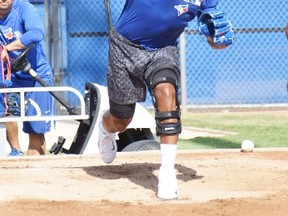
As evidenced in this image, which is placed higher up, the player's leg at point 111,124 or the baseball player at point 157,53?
the baseball player at point 157,53

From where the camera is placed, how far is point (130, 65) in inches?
258

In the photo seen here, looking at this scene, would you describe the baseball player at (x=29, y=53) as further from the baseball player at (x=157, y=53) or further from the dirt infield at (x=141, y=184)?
the baseball player at (x=157, y=53)

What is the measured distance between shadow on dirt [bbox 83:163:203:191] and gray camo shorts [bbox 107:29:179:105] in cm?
68

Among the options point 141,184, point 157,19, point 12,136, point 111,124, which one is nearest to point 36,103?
point 12,136

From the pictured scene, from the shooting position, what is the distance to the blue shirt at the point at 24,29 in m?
9.27

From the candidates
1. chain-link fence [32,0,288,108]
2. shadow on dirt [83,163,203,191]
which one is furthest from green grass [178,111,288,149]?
shadow on dirt [83,163,203,191]

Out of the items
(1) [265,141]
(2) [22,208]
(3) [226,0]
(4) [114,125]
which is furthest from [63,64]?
(2) [22,208]

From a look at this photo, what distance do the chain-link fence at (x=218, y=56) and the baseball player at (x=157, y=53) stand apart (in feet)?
31.8

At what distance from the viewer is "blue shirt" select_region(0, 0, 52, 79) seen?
927cm

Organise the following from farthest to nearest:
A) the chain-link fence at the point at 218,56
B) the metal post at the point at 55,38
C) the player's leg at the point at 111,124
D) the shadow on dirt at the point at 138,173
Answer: the chain-link fence at the point at 218,56 < the metal post at the point at 55,38 < the shadow on dirt at the point at 138,173 < the player's leg at the point at 111,124

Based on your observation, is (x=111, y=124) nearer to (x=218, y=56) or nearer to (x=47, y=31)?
(x=47, y=31)

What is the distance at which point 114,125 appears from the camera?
23.2ft

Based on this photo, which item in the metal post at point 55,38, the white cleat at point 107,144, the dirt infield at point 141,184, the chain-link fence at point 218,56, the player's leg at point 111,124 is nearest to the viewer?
the dirt infield at point 141,184

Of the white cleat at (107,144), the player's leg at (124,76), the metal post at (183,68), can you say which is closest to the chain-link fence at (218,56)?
the metal post at (183,68)
